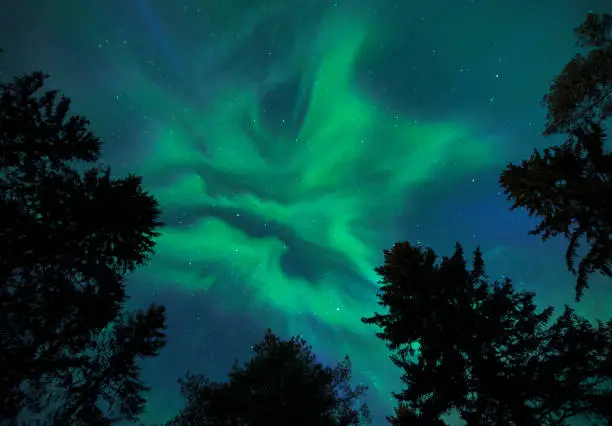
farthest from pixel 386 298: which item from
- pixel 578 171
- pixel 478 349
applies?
pixel 578 171

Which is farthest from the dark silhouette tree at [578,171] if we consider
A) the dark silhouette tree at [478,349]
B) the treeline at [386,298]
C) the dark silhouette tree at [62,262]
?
the dark silhouette tree at [62,262]

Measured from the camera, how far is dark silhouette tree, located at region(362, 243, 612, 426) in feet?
28.1

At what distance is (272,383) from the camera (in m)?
14.8

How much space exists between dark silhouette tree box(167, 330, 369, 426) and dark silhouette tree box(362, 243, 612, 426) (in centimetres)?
502

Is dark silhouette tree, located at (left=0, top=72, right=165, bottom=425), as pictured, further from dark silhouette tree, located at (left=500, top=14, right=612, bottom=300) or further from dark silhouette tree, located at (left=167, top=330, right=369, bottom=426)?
dark silhouette tree, located at (left=500, top=14, right=612, bottom=300)

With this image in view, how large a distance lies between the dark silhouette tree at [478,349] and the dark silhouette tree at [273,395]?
5.02 m

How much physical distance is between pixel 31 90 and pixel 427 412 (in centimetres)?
1635

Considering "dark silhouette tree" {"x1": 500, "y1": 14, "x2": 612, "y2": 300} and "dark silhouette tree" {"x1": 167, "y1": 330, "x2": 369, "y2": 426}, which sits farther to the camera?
"dark silhouette tree" {"x1": 167, "y1": 330, "x2": 369, "y2": 426}

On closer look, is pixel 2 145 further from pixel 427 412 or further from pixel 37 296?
pixel 427 412

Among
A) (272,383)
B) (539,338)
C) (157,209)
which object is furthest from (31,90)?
(539,338)

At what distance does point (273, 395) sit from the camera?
14.2m

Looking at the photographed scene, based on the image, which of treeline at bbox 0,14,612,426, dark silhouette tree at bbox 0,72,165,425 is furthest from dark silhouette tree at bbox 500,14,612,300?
dark silhouette tree at bbox 0,72,165,425

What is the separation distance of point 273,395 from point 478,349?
9.14 metres

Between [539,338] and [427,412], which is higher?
[539,338]
